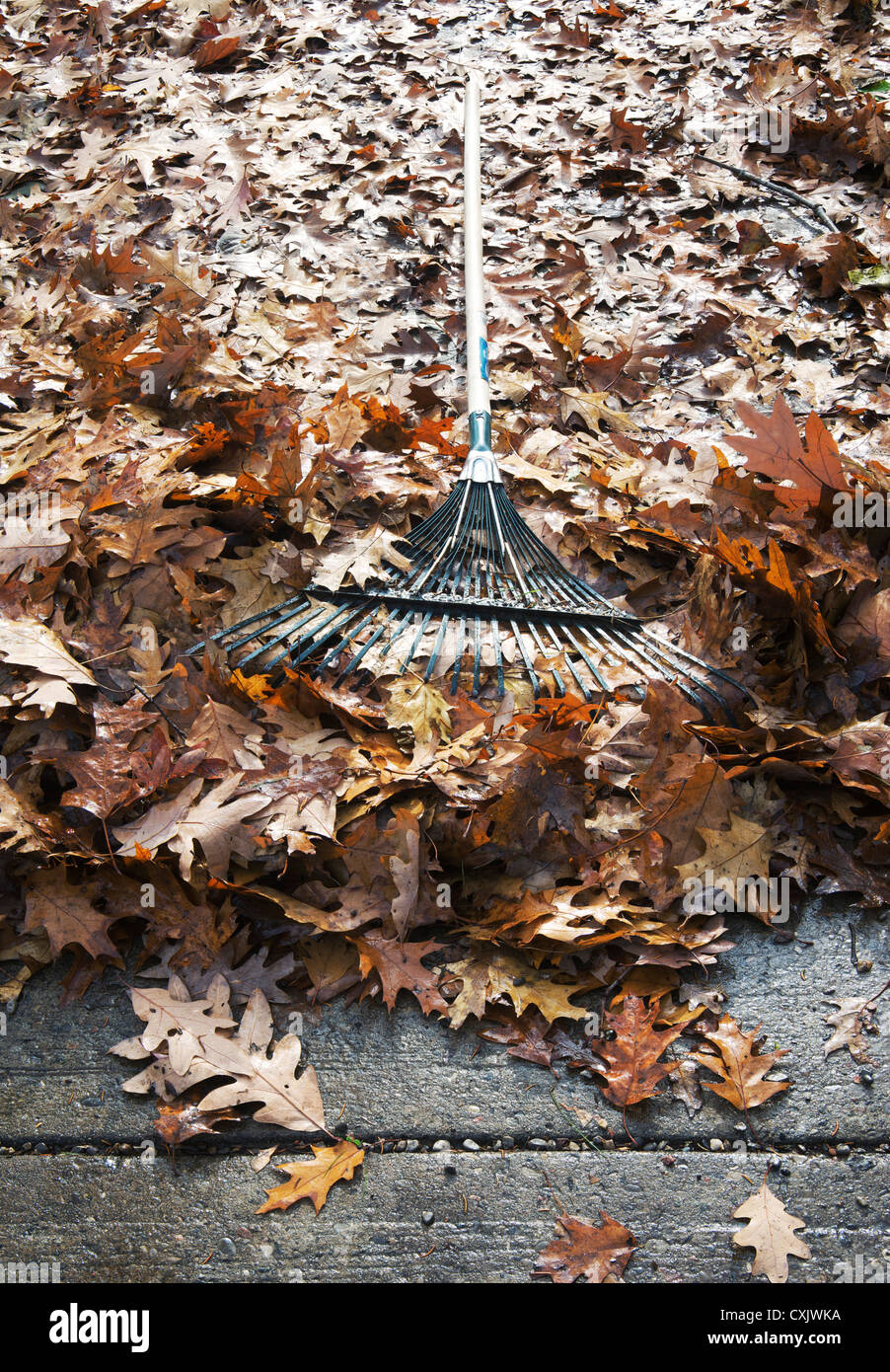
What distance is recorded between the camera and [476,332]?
10.2 ft

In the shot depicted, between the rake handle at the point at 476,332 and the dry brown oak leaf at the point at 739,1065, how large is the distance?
1692 mm

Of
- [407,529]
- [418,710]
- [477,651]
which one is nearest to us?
[418,710]

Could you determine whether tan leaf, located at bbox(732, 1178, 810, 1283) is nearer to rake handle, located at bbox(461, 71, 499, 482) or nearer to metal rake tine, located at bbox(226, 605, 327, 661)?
metal rake tine, located at bbox(226, 605, 327, 661)

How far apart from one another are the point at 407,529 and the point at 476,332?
2.93 ft

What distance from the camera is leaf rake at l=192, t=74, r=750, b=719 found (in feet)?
7.52

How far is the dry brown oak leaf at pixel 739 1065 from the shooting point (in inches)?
69.7

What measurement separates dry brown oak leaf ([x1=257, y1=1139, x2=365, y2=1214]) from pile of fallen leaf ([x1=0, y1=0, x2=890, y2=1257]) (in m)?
0.07

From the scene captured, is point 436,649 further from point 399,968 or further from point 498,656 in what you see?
point 399,968

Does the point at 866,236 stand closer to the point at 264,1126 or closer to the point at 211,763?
the point at 211,763

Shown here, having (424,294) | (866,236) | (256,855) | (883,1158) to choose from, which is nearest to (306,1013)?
(256,855)

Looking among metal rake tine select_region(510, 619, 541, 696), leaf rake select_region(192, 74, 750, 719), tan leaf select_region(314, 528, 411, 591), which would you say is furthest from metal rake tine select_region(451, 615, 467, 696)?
tan leaf select_region(314, 528, 411, 591)

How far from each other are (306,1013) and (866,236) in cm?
374

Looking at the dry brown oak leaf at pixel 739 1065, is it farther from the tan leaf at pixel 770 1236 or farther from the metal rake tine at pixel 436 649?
the metal rake tine at pixel 436 649

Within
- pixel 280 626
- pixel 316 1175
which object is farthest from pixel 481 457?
pixel 316 1175
